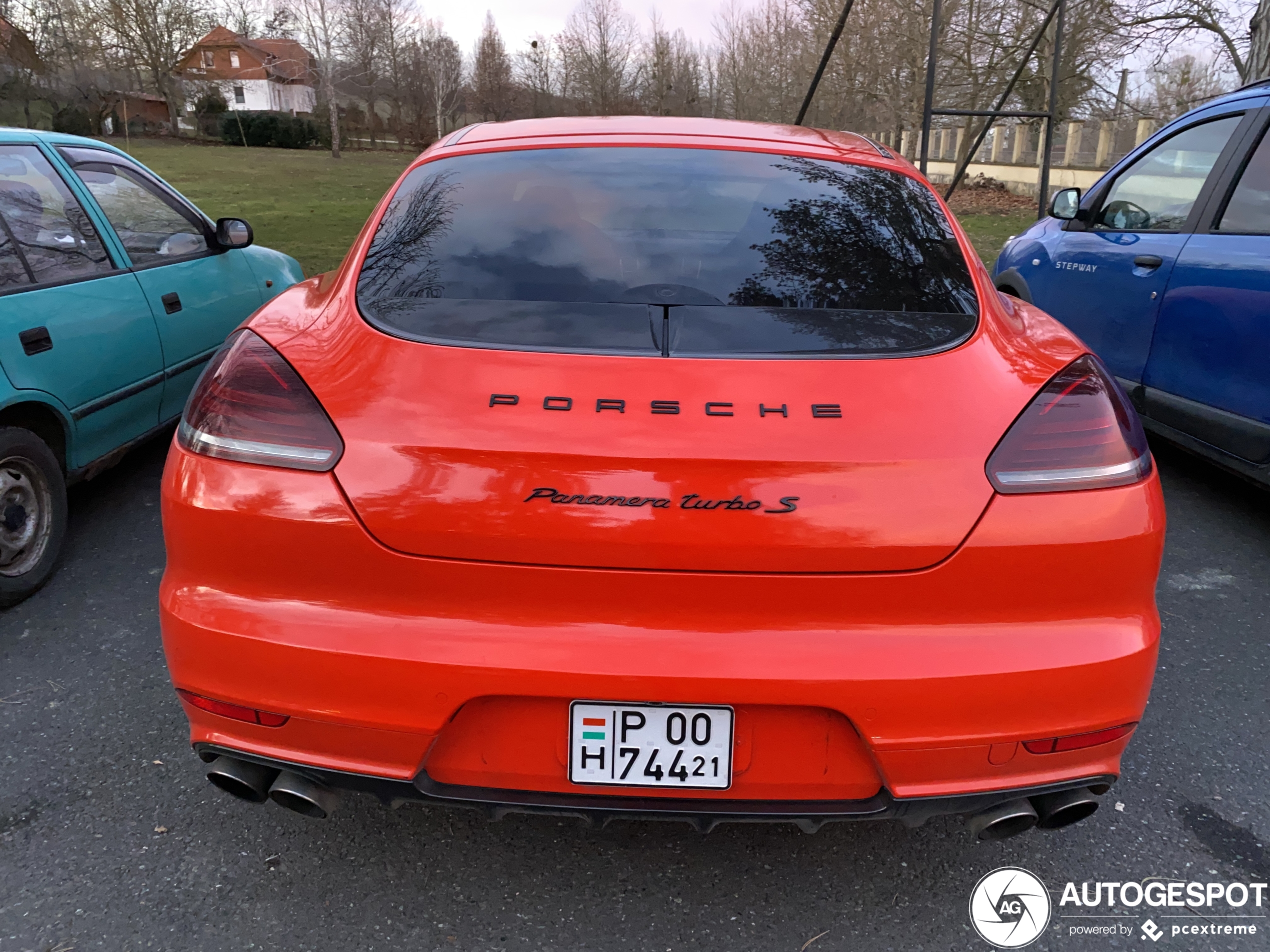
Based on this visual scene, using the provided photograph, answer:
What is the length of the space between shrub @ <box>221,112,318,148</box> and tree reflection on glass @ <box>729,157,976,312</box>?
52.4 meters

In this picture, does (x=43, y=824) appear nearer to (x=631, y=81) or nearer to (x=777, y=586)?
(x=777, y=586)

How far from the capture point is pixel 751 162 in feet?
8.04

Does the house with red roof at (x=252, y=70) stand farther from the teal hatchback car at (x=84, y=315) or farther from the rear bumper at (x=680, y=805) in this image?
the rear bumper at (x=680, y=805)

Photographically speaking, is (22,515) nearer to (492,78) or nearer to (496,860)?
(496,860)

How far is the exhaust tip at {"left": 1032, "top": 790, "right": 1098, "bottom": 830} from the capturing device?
5.89 feet

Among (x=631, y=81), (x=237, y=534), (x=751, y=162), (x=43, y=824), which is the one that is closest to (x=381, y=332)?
(x=237, y=534)

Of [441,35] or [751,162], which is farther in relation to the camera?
[441,35]

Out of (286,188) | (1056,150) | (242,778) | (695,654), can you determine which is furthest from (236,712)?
(1056,150)

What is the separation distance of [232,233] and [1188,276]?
454cm

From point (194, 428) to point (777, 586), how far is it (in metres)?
1.19

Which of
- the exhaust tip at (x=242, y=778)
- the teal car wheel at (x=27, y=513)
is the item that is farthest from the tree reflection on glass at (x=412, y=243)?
the teal car wheel at (x=27, y=513)

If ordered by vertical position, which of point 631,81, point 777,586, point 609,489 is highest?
point 631,81

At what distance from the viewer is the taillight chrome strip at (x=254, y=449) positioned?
170cm

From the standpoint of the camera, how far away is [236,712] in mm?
1755
